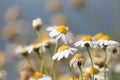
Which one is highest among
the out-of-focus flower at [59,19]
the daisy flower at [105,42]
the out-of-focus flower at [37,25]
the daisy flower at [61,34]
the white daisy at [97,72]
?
the out-of-focus flower at [59,19]

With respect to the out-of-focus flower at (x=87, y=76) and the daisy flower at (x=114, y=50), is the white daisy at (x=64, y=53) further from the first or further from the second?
the daisy flower at (x=114, y=50)

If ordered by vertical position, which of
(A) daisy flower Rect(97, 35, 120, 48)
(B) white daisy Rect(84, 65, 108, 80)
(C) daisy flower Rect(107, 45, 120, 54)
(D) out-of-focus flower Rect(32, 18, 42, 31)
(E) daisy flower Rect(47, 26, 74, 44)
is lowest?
(B) white daisy Rect(84, 65, 108, 80)

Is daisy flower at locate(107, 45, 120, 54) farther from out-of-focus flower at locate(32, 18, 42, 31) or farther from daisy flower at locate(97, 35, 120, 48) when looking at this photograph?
out-of-focus flower at locate(32, 18, 42, 31)

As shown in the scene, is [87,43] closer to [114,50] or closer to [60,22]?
[114,50]

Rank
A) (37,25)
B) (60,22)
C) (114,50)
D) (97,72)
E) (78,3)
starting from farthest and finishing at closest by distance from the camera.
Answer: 1. (60,22)
2. (78,3)
3. (37,25)
4. (114,50)
5. (97,72)

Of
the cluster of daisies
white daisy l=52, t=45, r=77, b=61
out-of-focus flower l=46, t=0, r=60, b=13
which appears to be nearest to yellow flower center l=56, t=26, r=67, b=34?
the cluster of daisies

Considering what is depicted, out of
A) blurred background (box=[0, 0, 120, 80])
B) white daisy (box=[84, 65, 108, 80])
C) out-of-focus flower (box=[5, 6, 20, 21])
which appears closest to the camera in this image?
white daisy (box=[84, 65, 108, 80])

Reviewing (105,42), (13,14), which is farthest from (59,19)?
(105,42)

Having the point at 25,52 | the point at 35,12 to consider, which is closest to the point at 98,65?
the point at 25,52

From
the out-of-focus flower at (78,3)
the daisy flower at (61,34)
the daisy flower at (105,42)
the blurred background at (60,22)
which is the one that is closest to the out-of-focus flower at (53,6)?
the blurred background at (60,22)

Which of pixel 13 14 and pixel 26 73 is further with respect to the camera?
pixel 13 14

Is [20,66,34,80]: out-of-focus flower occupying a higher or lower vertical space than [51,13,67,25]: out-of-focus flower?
lower
